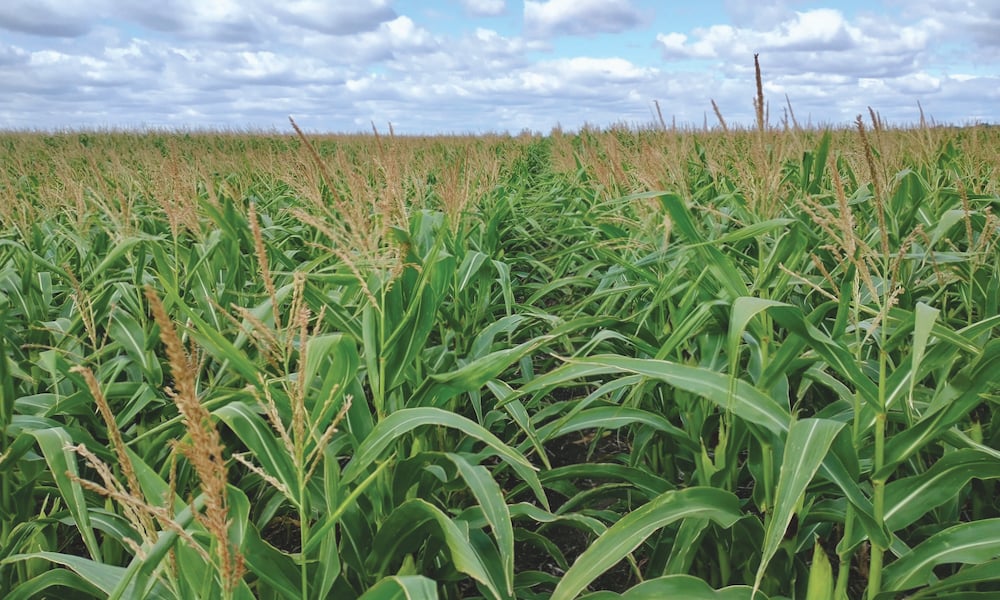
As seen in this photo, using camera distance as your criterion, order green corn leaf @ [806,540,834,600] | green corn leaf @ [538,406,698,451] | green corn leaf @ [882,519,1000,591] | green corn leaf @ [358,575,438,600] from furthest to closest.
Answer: green corn leaf @ [538,406,698,451] → green corn leaf @ [882,519,1000,591] → green corn leaf @ [806,540,834,600] → green corn leaf @ [358,575,438,600]

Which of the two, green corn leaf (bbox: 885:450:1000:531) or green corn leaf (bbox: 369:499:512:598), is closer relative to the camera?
green corn leaf (bbox: 369:499:512:598)

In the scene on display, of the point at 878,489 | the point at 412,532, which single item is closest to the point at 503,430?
the point at 412,532

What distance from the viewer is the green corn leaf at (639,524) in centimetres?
109

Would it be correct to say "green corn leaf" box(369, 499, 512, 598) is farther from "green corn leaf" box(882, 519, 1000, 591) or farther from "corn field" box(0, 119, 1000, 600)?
"green corn leaf" box(882, 519, 1000, 591)

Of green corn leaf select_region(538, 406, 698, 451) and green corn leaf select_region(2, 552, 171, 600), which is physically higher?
green corn leaf select_region(538, 406, 698, 451)

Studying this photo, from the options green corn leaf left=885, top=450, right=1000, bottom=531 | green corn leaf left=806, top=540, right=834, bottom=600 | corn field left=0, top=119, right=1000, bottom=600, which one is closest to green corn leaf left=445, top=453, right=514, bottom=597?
corn field left=0, top=119, right=1000, bottom=600

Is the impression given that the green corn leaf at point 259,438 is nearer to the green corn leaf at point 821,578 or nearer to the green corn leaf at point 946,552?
the green corn leaf at point 821,578

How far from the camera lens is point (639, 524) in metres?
1.17

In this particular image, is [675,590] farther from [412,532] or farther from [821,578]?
A: [412,532]

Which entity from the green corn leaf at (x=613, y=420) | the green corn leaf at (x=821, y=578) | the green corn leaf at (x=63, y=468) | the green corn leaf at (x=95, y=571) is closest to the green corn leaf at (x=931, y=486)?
the green corn leaf at (x=821, y=578)

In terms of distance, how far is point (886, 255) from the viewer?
1.14 meters

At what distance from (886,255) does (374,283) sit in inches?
47.4

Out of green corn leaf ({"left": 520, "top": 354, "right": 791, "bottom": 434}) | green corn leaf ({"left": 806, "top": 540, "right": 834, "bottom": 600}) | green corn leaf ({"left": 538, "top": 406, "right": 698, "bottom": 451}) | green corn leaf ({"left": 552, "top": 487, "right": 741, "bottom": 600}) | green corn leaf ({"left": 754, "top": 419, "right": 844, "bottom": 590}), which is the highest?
green corn leaf ({"left": 520, "top": 354, "right": 791, "bottom": 434})

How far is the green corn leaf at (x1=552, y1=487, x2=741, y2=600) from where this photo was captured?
1.09 meters
